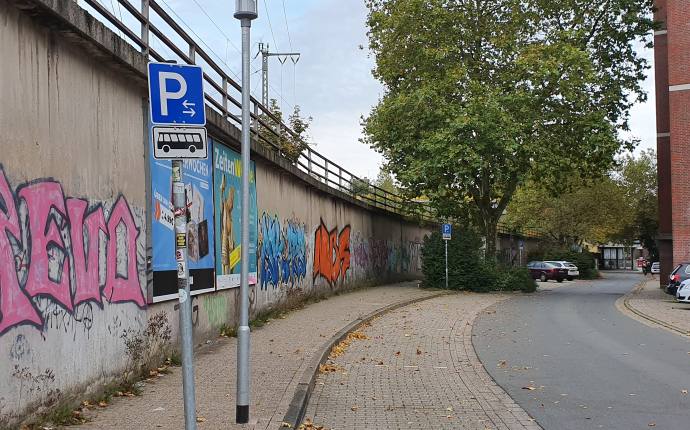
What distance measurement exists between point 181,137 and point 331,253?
18.2 m

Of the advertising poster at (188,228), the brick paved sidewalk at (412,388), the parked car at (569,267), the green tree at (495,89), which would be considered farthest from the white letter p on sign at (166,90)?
the parked car at (569,267)

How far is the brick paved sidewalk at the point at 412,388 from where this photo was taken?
282 inches

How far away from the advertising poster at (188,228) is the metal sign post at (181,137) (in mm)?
2662

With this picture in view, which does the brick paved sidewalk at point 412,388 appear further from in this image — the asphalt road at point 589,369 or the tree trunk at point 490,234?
the tree trunk at point 490,234

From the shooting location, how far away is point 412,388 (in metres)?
8.95

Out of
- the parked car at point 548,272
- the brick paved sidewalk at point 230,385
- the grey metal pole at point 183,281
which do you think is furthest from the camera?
the parked car at point 548,272

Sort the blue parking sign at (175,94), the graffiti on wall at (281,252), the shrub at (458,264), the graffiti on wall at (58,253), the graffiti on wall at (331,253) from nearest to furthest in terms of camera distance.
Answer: the blue parking sign at (175,94) → the graffiti on wall at (58,253) → the graffiti on wall at (281,252) → the graffiti on wall at (331,253) → the shrub at (458,264)

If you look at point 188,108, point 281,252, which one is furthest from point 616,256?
point 188,108

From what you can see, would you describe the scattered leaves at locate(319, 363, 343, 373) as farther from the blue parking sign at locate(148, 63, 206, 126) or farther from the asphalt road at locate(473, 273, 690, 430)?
the blue parking sign at locate(148, 63, 206, 126)

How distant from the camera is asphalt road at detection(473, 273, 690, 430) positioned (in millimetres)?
7312

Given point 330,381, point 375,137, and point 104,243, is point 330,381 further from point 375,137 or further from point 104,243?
point 375,137

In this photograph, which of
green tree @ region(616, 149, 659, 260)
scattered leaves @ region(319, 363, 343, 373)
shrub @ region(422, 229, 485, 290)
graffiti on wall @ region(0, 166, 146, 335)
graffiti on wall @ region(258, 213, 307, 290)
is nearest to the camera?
graffiti on wall @ region(0, 166, 146, 335)

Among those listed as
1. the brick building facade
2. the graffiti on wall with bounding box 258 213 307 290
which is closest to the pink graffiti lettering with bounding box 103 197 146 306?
the graffiti on wall with bounding box 258 213 307 290

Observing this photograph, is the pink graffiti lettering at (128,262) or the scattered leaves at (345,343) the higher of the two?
the pink graffiti lettering at (128,262)
